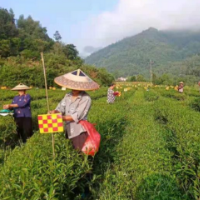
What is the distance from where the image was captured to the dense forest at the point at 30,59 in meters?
22.0

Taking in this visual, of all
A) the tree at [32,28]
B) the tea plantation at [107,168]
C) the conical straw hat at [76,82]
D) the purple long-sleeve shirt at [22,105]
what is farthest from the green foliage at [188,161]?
the tree at [32,28]

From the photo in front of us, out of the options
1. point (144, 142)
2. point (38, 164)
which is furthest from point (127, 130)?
point (38, 164)

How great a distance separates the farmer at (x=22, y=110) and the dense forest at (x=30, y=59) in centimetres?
132

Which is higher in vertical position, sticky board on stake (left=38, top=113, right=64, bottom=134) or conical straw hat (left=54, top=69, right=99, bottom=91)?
conical straw hat (left=54, top=69, right=99, bottom=91)

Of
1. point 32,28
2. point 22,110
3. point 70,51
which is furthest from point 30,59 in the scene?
point 32,28

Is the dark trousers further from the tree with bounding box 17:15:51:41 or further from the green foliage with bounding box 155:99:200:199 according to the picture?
the tree with bounding box 17:15:51:41

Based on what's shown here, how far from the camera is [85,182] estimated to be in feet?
11.5

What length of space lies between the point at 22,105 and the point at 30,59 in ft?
99.4

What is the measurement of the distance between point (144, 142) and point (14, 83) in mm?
18557

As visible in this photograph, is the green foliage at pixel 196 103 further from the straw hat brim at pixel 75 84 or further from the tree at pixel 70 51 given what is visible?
the tree at pixel 70 51

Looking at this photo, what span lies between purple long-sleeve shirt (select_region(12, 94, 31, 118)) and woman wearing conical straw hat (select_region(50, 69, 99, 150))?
7.39 ft

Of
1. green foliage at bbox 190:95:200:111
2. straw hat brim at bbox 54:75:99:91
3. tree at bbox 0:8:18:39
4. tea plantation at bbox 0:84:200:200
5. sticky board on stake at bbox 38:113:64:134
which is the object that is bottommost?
green foliage at bbox 190:95:200:111

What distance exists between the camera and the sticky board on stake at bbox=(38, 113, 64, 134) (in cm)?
282

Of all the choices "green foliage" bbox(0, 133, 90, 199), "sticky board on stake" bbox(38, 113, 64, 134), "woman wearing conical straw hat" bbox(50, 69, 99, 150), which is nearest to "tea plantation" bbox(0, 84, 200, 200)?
"green foliage" bbox(0, 133, 90, 199)
